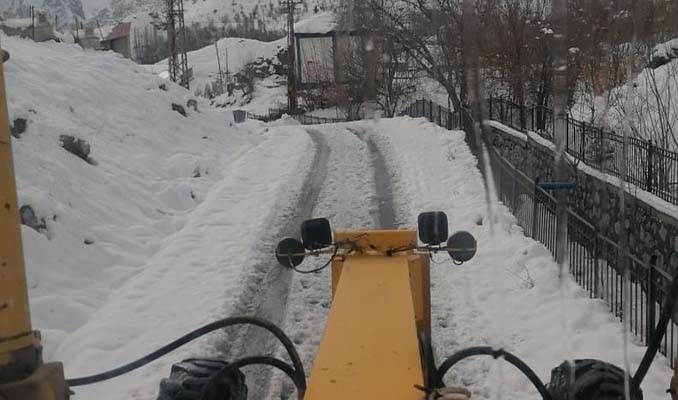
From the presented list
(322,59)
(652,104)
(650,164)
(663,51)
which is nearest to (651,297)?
(650,164)

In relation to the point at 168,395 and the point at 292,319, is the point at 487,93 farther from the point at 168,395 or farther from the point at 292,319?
the point at 168,395

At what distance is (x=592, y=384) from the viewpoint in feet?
9.84

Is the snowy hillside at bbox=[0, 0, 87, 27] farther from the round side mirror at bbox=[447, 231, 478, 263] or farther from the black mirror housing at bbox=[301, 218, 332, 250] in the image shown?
the round side mirror at bbox=[447, 231, 478, 263]

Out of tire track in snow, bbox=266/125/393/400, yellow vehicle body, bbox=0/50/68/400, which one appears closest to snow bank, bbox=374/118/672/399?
tire track in snow, bbox=266/125/393/400

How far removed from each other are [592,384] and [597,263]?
529 cm

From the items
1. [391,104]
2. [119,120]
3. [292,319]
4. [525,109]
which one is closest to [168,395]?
[292,319]

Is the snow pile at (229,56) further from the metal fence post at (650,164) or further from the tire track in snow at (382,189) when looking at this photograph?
the metal fence post at (650,164)

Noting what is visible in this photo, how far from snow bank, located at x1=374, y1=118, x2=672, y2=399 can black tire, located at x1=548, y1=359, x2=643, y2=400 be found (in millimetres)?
2458

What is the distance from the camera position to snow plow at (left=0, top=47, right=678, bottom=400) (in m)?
1.84

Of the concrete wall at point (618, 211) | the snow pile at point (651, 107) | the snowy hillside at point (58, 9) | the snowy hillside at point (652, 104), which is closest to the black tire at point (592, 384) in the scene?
the concrete wall at point (618, 211)

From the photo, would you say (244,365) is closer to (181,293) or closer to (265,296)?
(265,296)

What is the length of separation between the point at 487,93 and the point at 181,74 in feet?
85.7

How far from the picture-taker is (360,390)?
7.95 ft

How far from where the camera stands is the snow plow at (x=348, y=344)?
72.4 inches
